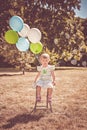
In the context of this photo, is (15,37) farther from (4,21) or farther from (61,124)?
(4,21)

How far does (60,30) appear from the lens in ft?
81.8

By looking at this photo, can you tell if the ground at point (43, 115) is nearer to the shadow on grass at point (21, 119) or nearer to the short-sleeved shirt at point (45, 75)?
the shadow on grass at point (21, 119)

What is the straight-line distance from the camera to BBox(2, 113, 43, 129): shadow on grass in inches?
258

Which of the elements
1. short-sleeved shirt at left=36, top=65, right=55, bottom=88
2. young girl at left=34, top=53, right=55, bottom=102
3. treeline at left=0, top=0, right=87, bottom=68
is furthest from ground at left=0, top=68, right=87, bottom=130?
treeline at left=0, top=0, right=87, bottom=68

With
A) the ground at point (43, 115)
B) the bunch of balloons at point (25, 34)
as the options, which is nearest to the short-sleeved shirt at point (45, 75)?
the ground at point (43, 115)

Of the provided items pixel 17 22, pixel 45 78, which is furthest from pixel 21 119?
pixel 17 22

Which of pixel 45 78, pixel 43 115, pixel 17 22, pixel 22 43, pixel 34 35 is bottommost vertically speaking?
pixel 43 115

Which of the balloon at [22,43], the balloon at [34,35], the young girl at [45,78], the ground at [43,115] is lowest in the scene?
the ground at [43,115]

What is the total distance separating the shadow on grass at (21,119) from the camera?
21.5 feet

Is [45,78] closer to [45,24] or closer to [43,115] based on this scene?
[43,115]

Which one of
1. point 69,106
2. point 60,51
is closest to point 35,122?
point 69,106

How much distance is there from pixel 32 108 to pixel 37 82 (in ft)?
2.62

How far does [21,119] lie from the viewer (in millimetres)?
7059

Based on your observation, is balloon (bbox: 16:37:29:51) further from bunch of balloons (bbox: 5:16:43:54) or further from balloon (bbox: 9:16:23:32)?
balloon (bbox: 9:16:23:32)
